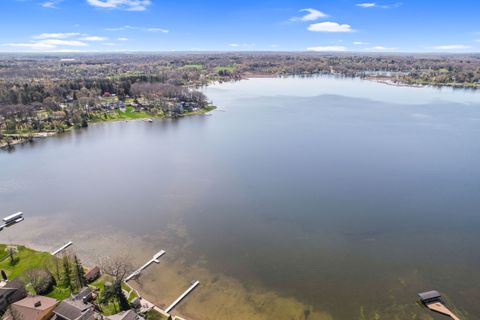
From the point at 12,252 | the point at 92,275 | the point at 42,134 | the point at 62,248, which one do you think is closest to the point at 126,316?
the point at 92,275

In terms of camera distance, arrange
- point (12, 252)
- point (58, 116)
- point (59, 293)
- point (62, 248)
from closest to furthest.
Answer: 1. point (59, 293)
2. point (12, 252)
3. point (62, 248)
4. point (58, 116)

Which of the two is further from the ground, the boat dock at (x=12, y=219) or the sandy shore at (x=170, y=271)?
the boat dock at (x=12, y=219)

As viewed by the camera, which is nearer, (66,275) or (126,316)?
(126,316)

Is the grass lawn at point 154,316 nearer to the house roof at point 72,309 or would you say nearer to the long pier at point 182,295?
the long pier at point 182,295

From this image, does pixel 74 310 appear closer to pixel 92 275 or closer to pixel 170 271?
pixel 92 275

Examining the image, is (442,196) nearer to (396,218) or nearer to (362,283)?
(396,218)

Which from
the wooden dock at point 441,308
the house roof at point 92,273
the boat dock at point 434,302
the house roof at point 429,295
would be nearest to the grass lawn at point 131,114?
the house roof at point 92,273

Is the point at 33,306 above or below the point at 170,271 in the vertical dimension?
above
